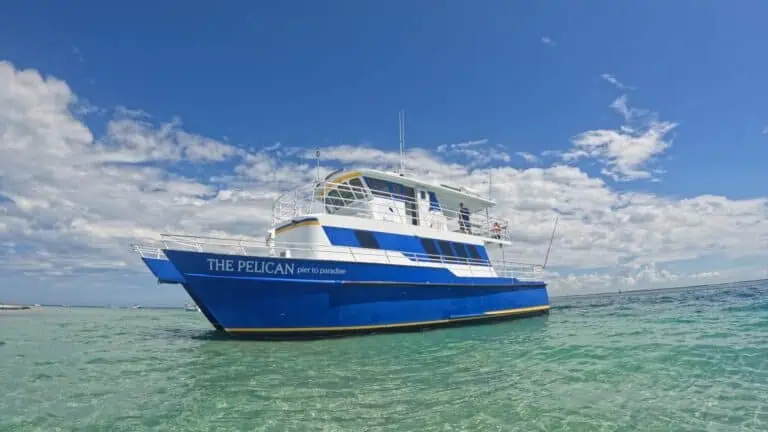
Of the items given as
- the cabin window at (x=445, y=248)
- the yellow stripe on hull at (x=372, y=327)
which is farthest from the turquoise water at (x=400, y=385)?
the cabin window at (x=445, y=248)

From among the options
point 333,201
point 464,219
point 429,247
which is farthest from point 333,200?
point 464,219

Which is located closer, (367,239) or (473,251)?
(367,239)

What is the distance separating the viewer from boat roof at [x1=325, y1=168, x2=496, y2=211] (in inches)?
589

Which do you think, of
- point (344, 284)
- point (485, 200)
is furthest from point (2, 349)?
point (485, 200)

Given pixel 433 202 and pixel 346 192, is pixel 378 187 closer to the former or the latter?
pixel 346 192

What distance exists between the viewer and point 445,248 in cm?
1606

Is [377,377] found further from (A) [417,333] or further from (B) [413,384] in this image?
(A) [417,333]

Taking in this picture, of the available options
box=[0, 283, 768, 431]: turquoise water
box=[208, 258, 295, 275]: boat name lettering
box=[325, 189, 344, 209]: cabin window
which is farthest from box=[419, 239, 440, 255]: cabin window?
box=[208, 258, 295, 275]: boat name lettering

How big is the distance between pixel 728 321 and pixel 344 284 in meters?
11.5

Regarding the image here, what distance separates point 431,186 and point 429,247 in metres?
2.40

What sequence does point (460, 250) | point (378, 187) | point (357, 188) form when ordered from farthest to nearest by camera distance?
point (460, 250) < point (378, 187) < point (357, 188)

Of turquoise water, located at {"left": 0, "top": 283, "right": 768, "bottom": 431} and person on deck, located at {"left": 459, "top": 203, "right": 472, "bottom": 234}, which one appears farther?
person on deck, located at {"left": 459, "top": 203, "right": 472, "bottom": 234}

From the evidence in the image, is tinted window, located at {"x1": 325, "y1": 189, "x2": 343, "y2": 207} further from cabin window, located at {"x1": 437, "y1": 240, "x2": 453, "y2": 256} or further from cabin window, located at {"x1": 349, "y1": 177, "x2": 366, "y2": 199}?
cabin window, located at {"x1": 437, "y1": 240, "x2": 453, "y2": 256}

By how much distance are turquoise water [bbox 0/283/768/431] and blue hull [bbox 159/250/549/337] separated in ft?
2.45
